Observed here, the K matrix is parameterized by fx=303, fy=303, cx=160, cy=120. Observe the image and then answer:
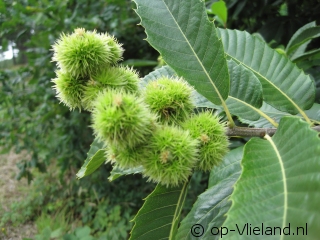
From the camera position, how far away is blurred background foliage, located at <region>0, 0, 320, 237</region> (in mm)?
2744

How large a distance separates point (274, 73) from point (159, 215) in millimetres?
808

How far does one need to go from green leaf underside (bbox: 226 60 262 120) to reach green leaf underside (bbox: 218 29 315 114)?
0.13 meters

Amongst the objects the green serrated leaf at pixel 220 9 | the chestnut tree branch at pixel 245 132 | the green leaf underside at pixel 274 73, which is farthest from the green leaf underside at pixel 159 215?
the green serrated leaf at pixel 220 9

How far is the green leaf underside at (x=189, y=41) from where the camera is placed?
3.43 feet

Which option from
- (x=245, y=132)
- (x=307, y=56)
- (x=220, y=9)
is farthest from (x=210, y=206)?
(x=220, y=9)

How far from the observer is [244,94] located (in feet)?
4.00

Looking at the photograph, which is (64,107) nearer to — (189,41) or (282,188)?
(189,41)

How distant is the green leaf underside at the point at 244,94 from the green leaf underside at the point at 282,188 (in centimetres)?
35

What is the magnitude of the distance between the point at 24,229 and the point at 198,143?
10.9 feet

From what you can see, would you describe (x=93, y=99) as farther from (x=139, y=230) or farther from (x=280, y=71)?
(x=280, y=71)

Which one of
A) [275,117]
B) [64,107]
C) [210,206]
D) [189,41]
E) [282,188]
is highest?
[189,41]

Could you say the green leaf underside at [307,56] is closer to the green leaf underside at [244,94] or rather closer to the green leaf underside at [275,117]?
the green leaf underside at [275,117]

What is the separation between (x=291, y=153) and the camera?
2.66 feet

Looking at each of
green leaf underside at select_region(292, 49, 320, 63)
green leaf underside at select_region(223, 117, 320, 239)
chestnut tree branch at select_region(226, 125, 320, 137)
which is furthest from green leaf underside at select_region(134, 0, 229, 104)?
green leaf underside at select_region(292, 49, 320, 63)
